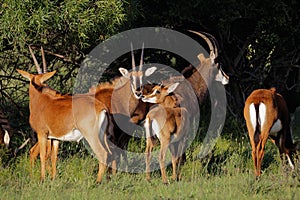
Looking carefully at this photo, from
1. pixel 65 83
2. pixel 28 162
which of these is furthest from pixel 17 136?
pixel 28 162

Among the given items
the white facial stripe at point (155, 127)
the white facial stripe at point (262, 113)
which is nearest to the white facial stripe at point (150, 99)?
the white facial stripe at point (155, 127)

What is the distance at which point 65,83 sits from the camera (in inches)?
480

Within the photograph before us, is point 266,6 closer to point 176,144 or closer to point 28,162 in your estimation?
point 176,144

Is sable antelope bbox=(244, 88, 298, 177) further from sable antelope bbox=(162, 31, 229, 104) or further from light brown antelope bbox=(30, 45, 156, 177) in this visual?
sable antelope bbox=(162, 31, 229, 104)

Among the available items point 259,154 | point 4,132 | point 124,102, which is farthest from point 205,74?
point 4,132

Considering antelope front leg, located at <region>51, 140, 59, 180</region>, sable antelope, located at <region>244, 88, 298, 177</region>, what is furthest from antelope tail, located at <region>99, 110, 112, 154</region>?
sable antelope, located at <region>244, 88, 298, 177</region>

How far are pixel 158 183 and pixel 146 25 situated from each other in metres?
4.49

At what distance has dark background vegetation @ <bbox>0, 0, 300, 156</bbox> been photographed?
9.23 metres

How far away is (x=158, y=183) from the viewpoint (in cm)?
834

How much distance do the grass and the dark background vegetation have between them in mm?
1740

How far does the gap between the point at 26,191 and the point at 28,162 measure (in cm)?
179

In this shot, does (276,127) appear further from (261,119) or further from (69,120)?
(69,120)

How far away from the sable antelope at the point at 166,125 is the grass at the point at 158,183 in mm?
225

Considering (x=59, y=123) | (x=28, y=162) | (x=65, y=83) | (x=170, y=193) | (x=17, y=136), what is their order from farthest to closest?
(x=65, y=83) < (x=17, y=136) < (x=28, y=162) < (x=59, y=123) < (x=170, y=193)
